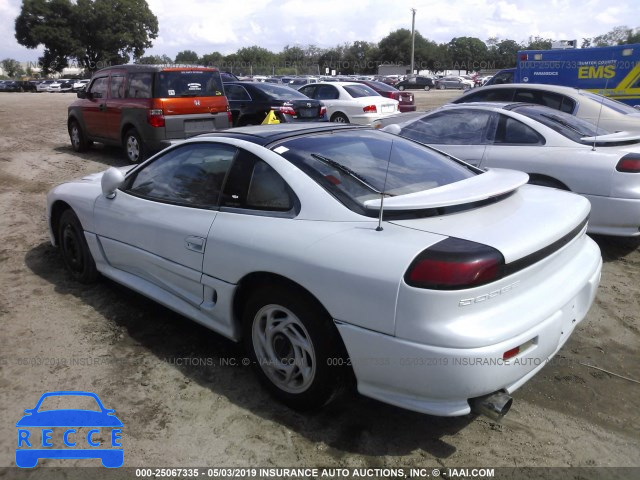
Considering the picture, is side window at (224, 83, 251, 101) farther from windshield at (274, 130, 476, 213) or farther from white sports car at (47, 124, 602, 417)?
windshield at (274, 130, 476, 213)

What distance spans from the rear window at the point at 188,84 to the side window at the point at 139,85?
0.56 ft

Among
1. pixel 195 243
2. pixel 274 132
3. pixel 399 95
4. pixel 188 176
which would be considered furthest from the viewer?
pixel 399 95

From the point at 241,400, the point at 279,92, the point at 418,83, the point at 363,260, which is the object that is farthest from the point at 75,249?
the point at 418,83

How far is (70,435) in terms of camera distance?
110 inches

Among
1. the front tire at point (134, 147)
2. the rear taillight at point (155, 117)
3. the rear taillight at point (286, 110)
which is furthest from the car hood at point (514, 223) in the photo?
the rear taillight at point (286, 110)

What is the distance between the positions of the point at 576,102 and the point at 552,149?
2.76 meters

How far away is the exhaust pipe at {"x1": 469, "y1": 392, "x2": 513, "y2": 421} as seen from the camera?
7.75ft

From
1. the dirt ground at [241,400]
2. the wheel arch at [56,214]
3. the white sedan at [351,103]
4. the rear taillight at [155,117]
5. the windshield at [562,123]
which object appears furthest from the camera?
the white sedan at [351,103]

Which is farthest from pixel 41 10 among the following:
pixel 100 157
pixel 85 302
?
pixel 85 302

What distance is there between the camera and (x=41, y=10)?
6269 centimetres

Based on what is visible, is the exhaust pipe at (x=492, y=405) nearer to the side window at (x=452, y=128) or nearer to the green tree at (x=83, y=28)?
the side window at (x=452, y=128)

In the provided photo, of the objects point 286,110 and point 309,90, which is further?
point 309,90

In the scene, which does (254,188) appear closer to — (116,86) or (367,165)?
(367,165)

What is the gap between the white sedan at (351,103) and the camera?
13570 mm
